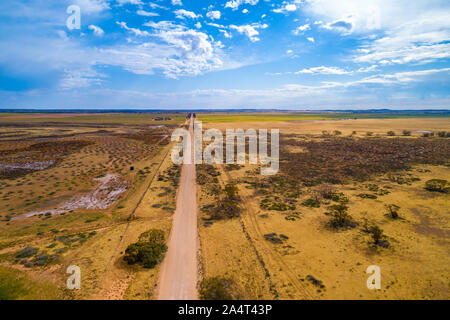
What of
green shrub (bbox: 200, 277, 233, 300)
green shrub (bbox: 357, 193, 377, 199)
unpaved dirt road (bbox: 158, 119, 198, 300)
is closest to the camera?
green shrub (bbox: 200, 277, 233, 300)

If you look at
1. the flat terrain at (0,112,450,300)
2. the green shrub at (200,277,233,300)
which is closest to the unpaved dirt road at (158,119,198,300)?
the flat terrain at (0,112,450,300)

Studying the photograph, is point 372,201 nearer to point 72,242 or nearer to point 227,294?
point 227,294

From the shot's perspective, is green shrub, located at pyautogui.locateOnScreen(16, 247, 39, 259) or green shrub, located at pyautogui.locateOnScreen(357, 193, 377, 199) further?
green shrub, located at pyautogui.locateOnScreen(357, 193, 377, 199)

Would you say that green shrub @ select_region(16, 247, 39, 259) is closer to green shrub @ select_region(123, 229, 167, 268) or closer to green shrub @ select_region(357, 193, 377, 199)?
green shrub @ select_region(123, 229, 167, 268)

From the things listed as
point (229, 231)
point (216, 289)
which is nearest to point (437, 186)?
point (229, 231)

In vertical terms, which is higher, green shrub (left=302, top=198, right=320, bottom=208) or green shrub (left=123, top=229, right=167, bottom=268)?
green shrub (left=302, top=198, right=320, bottom=208)

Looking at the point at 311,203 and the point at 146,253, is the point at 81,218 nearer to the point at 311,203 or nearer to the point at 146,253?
the point at 146,253
